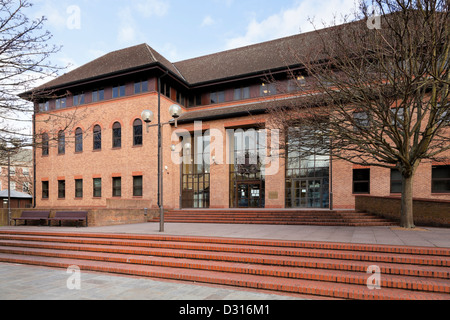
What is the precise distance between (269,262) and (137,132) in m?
17.2

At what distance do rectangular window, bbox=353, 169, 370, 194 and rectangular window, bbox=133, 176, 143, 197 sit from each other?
579 inches

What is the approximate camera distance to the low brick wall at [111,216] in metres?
13.5

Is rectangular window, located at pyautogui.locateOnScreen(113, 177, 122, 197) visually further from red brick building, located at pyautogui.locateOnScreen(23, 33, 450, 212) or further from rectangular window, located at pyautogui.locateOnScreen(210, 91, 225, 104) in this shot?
rectangular window, located at pyautogui.locateOnScreen(210, 91, 225, 104)

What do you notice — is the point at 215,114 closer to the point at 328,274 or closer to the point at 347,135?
the point at 347,135

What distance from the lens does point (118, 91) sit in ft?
72.7

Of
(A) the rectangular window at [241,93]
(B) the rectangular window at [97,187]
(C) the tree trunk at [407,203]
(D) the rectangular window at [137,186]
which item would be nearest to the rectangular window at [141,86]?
(D) the rectangular window at [137,186]

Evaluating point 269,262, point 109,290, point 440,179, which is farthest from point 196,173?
point 109,290

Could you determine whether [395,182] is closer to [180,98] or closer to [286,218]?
[286,218]

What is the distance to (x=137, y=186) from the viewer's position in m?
21.1

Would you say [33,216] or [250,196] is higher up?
[250,196]

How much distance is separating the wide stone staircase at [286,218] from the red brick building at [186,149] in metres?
4.04

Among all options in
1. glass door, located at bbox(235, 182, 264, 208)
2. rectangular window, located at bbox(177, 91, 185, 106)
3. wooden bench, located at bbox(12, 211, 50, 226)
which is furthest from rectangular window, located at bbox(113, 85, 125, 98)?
glass door, located at bbox(235, 182, 264, 208)

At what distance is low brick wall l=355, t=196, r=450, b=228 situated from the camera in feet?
37.1
